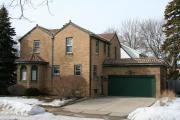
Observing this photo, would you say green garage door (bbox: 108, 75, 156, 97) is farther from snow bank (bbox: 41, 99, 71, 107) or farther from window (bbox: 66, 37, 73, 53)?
snow bank (bbox: 41, 99, 71, 107)

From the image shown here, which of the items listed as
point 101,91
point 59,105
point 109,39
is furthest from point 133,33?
point 59,105

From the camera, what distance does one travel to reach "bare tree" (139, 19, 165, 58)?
6194 centimetres

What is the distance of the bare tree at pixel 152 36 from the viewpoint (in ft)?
203

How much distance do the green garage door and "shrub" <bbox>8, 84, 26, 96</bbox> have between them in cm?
897

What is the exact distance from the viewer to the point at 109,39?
39.4 meters

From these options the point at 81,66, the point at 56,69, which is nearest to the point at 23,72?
the point at 56,69

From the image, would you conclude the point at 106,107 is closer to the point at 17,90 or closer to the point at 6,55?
the point at 17,90

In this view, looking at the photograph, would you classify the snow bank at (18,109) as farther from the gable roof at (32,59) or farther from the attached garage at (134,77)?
the attached garage at (134,77)

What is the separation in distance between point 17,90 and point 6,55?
438 centimetres

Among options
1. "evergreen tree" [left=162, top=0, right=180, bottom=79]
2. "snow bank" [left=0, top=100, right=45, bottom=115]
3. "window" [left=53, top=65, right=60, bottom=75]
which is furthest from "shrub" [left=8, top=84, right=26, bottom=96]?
"evergreen tree" [left=162, top=0, right=180, bottom=79]

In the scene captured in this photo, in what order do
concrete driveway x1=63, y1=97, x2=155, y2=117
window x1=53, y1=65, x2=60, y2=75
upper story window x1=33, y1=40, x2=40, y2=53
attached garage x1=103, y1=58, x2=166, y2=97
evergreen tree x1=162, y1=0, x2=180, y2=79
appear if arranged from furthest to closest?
evergreen tree x1=162, y1=0, x2=180, y2=79 < upper story window x1=33, y1=40, x2=40, y2=53 < window x1=53, y1=65, x2=60, y2=75 < attached garage x1=103, y1=58, x2=166, y2=97 < concrete driveway x1=63, y1=97, x2=155, y2=117

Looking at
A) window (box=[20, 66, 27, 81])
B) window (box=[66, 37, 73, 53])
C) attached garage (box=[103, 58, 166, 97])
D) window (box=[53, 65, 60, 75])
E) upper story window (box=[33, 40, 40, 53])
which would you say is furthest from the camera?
upper story window (box=[33, 40, 40, 53])

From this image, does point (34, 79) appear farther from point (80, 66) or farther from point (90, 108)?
point (90, 108)

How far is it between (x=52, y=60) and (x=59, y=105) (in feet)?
29.8
